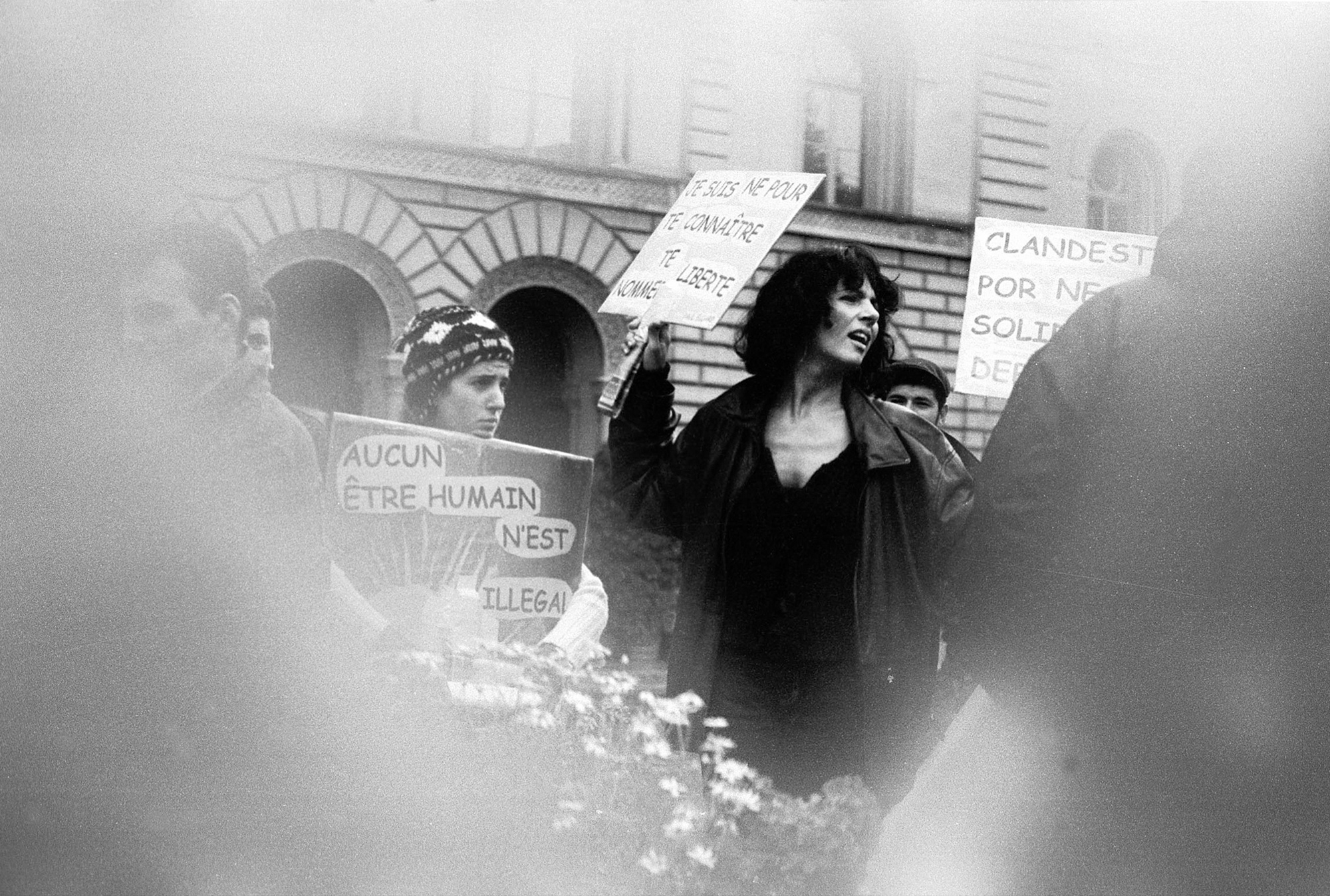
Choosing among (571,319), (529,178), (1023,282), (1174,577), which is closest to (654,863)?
(1174,577)

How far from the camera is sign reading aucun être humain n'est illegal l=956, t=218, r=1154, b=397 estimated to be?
3.40 metres

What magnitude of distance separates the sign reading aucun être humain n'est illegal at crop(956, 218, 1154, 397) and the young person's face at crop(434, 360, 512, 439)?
48.9 inches

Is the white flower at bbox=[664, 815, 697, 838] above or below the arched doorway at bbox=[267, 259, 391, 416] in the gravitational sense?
below

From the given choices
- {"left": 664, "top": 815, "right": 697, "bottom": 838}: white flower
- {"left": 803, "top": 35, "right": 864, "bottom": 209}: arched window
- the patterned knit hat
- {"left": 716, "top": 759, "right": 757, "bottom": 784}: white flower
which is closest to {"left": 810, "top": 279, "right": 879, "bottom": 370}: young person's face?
{"left": 803, "top": 35, "right": 864, "bottom": 209}: arched window

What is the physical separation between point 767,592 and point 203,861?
114 centimetres

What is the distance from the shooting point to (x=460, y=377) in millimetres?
2754

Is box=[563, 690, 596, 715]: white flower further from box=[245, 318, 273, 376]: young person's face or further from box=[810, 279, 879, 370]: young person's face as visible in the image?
box=[810, 279, 879, 370]: young person's face

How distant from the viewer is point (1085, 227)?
355 cm

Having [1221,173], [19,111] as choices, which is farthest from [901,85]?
[19,111]

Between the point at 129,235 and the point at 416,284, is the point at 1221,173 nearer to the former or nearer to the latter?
the point at 129,235

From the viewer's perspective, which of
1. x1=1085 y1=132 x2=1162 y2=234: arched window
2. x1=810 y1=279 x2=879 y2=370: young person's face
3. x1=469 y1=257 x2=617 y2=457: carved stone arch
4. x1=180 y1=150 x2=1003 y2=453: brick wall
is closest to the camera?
x1=810 y1=279 x2=879 y2=370: young person's face

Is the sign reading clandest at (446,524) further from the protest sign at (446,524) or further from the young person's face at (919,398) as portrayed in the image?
the young person's face at (919,398)

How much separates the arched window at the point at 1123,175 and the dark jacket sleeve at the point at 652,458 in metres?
1.08

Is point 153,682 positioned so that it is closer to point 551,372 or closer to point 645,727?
point 645,727
